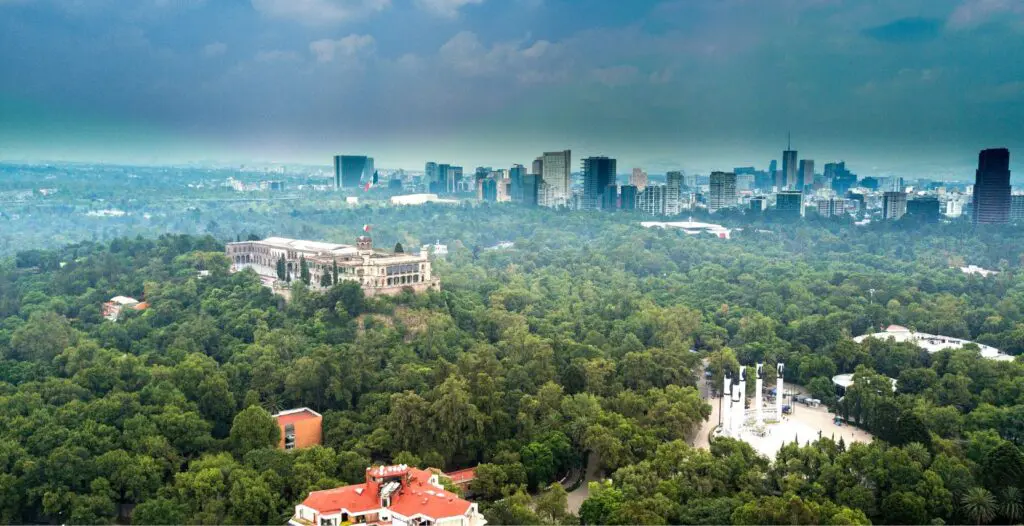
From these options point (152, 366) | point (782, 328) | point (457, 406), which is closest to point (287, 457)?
point (457, 406)

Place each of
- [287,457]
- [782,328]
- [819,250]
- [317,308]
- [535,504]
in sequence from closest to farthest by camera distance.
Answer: [535,504] < [287,457] < [317,308] < [782,328] < [819,250]

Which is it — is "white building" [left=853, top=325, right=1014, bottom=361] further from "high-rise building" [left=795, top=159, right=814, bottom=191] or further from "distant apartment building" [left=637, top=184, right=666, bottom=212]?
"high-rise building" [left=795, top=159, right=814, bottom=191]

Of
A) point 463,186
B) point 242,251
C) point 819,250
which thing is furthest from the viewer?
point 463,186

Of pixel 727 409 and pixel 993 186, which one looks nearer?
pixel 727 409

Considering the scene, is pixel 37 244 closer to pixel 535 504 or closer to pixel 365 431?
pixel 365 431

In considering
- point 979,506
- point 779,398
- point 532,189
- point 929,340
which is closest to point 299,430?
point 779,398

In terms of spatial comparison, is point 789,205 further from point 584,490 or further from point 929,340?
point 584,490
